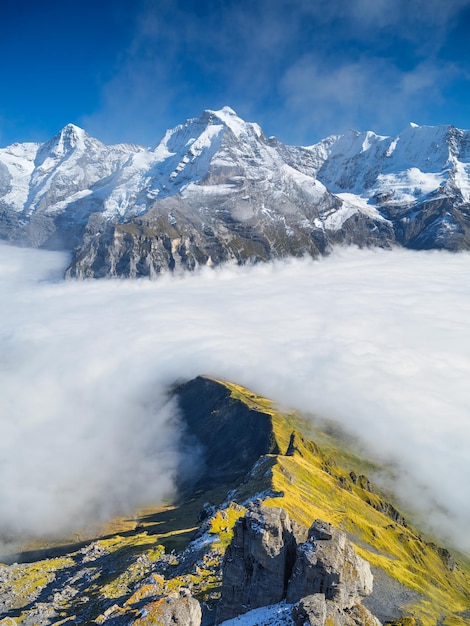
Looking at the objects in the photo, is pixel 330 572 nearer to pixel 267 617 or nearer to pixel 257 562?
pixel 267 617

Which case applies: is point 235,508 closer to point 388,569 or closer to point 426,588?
point 388,569

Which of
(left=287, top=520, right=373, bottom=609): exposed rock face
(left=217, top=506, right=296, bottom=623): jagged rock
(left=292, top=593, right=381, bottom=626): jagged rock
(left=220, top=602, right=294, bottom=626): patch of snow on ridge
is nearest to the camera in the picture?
(left=292, top=593, right=381, bottom=626): jagged rock

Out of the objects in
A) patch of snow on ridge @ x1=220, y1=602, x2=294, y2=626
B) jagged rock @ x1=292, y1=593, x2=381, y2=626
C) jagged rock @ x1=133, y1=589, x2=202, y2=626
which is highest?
jagged rock @ x1=292, y1=593, x2=381, y2=626

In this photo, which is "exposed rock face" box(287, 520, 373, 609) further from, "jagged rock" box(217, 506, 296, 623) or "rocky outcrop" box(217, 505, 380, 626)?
"jagged rock" box(217, 506, 296, 623)

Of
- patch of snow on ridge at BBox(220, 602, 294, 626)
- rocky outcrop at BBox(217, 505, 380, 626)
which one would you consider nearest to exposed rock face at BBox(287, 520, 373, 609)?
rocky outcrop at BBox(217, 505, 380, 626)

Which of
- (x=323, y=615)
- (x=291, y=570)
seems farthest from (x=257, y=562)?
(x=323, y=615)

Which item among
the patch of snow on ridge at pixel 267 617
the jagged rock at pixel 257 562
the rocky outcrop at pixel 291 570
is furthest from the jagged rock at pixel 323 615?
the jagged rock at pixel 257 562

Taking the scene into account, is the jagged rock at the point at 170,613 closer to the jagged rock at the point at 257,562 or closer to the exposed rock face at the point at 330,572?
the exposed rock face at the point at 330,572
